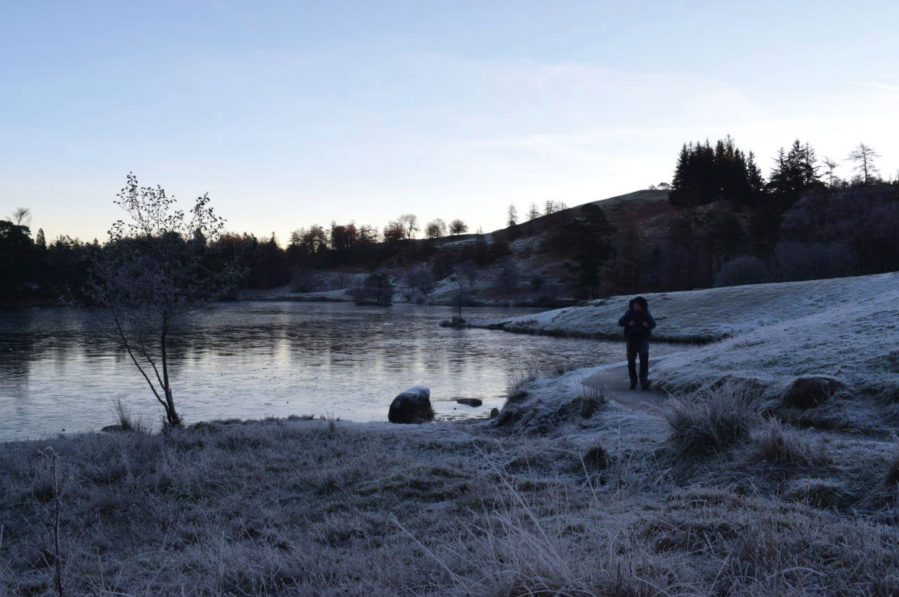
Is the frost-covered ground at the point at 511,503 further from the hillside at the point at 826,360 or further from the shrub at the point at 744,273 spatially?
the shrub at the point at 744,273

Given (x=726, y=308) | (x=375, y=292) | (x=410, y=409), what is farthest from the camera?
(x=375, y=292)

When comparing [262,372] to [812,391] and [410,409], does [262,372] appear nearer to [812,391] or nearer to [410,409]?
[410,409]

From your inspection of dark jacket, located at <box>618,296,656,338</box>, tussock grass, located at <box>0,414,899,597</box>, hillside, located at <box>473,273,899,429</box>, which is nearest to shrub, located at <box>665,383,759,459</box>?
tussock grass, located at <box>0,414,899,597</box>

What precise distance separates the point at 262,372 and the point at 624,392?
17442 mm

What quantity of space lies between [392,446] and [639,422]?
13.7 ft

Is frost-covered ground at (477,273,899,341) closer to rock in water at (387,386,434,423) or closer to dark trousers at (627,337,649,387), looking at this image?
dark trousers at (627,337,649,387)

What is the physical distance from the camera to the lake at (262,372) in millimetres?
17500

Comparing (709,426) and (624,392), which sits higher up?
(709,426)

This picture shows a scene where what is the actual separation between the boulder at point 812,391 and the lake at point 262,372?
8.97m

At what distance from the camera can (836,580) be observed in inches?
128

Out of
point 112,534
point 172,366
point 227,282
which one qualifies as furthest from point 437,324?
point 112,534

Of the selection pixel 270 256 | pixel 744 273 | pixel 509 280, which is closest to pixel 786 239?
pixel 744 273

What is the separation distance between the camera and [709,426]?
6859 millimetres

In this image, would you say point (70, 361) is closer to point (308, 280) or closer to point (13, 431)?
point (13, 431)
